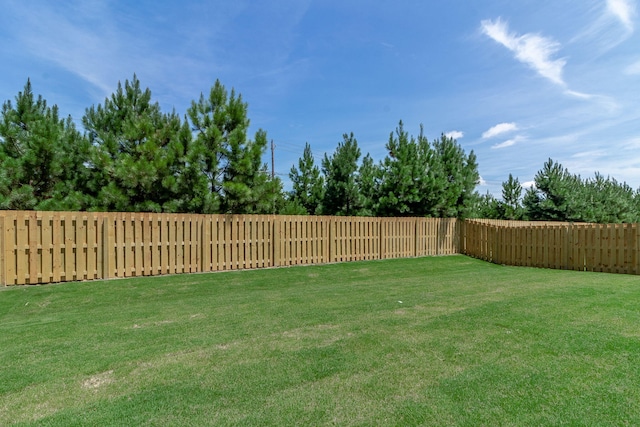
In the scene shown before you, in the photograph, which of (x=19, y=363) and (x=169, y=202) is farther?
(x=169, y=202)

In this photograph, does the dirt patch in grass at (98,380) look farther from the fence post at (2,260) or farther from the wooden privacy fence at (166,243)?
the fence post at (2,260)

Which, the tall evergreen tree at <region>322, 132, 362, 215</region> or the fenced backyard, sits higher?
the tall evergreen tree at <region>322, 132, 362, 215</region>

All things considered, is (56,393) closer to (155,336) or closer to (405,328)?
(155,336)

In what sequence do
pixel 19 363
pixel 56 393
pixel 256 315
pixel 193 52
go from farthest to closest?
1. pixel 193 52
2. pixel 256 315
3. pixel 19 363
4. pixel 56 393

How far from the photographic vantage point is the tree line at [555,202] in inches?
802

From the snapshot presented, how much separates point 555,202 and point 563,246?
1112 cm

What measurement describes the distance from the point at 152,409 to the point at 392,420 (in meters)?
1.53

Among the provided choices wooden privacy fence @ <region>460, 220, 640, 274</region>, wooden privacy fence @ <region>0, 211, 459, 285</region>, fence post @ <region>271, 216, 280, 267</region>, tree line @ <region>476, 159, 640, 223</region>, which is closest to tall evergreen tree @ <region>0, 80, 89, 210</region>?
wooden privacy fence @ <region>0, 211, 459, 285</region>

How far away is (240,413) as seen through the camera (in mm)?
2148

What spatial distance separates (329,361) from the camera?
297 cm

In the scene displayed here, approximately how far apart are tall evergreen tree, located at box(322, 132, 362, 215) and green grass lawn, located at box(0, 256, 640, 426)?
10648mm

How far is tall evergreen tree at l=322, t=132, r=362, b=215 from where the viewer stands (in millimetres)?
16094

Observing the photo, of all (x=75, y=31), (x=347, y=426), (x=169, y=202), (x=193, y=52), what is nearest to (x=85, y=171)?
(x=169, y=202)

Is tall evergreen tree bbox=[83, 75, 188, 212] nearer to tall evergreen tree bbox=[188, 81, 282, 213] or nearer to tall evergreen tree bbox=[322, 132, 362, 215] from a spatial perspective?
tall evergreen tree bbox=[188, 81, 282, 213]
